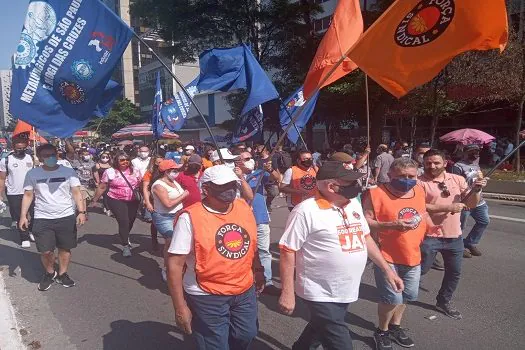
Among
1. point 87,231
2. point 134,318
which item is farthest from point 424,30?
point 87,231

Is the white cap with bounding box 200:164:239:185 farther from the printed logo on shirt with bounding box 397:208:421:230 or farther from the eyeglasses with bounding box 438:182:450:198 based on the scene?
the eyeglasses with bounding box 438:182:450:198

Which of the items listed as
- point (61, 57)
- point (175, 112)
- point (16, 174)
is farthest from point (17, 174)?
point (175, 112)

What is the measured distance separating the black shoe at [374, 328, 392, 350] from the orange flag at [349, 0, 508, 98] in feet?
7.11

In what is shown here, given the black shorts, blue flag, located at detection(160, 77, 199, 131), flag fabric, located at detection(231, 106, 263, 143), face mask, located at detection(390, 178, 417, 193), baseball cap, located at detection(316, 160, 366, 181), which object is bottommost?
the black shorts

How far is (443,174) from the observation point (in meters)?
4.48

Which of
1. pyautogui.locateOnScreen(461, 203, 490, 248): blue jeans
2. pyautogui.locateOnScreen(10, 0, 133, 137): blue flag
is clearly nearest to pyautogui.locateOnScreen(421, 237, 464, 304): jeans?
pyautogui.locateOnScreen(461, 203, 490, 248): blue jeans

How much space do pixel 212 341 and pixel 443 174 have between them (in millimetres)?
2962

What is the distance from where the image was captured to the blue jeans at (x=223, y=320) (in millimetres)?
2807

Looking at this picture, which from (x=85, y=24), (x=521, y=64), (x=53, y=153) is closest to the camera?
(x=85, y=24)

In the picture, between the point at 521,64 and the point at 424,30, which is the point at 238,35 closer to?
the point at 521,64

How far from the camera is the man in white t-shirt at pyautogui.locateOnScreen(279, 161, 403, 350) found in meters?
2.87

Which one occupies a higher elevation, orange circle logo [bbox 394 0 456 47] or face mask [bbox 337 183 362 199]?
orange circle logo [bbox 394 0 456 47]

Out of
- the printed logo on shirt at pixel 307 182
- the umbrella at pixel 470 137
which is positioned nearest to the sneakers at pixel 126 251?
the printed logo on shirt at pixel 307 182

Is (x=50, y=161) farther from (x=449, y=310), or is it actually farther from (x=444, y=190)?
(x=449, y=310)
